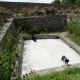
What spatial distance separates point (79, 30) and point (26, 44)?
3.21m

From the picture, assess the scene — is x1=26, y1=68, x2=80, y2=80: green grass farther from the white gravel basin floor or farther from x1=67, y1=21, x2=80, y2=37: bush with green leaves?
x1=67, y1=21, x2=80, y2=37: bush with green leaves

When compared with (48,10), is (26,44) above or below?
below

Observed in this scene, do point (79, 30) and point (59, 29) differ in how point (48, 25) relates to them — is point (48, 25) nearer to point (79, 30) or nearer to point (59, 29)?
point (59, 29)

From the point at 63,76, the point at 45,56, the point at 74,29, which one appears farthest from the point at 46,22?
the point at 63,76

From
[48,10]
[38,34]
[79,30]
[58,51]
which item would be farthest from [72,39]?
[48,10]

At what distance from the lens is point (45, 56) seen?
9.41m

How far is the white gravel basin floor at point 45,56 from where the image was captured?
808 centimetres

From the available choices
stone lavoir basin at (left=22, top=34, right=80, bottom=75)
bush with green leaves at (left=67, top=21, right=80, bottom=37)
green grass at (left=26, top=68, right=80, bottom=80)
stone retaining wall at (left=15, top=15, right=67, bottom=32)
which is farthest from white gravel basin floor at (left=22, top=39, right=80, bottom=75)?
stone retaining wall at (left=15, top=15, right=67, bottom=32)

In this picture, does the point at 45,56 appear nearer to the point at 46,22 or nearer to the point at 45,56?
the point at 45,56

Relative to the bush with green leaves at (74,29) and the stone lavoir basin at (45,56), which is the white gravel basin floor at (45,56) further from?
the bush with green leaves at (74,29)

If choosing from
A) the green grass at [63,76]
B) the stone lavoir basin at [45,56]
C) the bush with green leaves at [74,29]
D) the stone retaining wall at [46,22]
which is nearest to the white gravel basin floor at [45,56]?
the stone lavoir basin at [45,56]

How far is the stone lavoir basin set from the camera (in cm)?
805

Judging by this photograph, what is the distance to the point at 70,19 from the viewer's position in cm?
1491

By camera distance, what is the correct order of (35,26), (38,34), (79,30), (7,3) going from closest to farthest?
(79,30) → (38,34) → (35,26) → (7,3)
